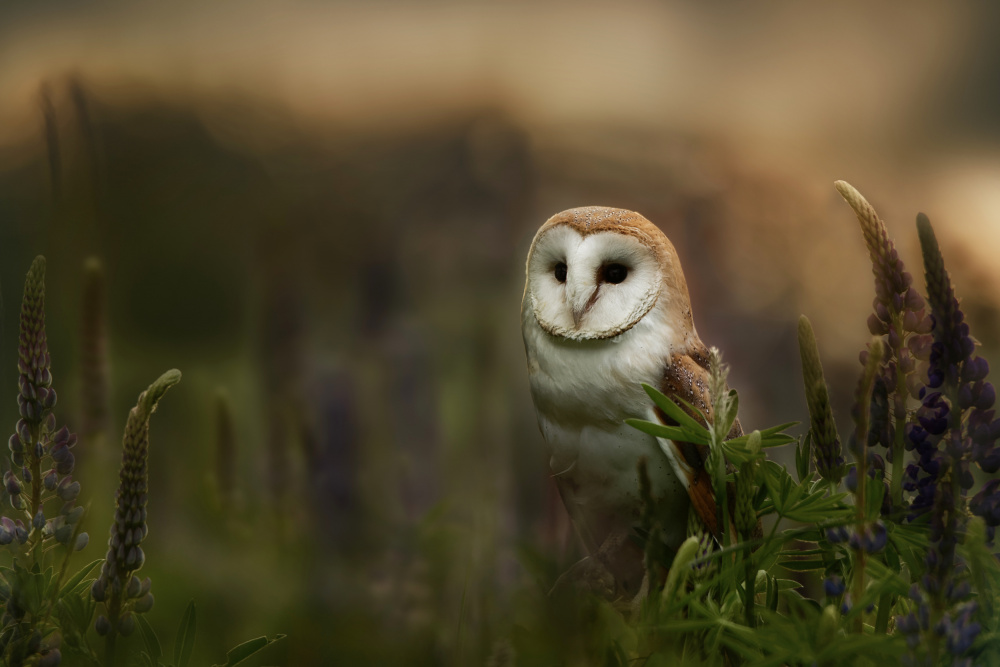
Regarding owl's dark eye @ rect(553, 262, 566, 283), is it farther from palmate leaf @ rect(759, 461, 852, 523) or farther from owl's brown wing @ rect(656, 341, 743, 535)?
palmate leaf @ rect(759, 461, 852, 523)

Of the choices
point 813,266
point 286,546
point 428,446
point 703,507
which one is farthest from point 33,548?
point 813,266

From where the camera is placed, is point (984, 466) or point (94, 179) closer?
point (984, 466)

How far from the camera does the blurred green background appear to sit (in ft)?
2.54

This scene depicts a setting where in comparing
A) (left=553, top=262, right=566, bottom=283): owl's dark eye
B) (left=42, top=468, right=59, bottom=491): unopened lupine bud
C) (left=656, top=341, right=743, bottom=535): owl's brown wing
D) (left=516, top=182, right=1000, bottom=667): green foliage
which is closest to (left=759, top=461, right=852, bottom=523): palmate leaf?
(left=516, top=182, right=1000, bottom=667): green foliage

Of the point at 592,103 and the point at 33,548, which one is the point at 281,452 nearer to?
the point at 33,548

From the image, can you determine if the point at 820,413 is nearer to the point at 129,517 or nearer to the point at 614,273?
the point at 614,273

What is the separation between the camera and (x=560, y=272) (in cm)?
75

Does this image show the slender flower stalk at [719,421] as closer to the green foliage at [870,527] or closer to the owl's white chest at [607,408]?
the green foliage at [870,527]

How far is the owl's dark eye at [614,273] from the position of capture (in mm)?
721

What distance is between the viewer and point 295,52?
84 centimetres

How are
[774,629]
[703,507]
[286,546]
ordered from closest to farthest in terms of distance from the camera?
[774,629], [703,507], [286,546]

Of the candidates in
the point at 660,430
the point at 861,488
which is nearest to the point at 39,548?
the point at 660,430

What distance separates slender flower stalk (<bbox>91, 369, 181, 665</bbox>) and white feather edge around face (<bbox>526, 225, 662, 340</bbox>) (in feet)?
1.26

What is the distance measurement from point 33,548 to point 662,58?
77 cm
